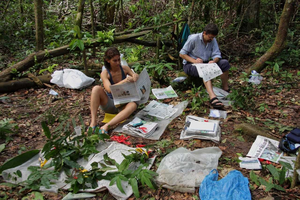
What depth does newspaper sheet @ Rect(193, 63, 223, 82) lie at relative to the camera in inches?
149

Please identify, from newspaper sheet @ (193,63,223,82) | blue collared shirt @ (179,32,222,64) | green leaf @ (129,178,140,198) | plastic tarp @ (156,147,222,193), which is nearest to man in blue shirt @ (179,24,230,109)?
blue collared shirt @ (179,32,222,64)

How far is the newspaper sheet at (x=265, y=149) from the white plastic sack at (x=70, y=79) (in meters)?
3.02

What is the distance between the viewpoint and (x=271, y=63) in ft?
15.8

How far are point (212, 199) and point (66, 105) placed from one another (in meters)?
2.77

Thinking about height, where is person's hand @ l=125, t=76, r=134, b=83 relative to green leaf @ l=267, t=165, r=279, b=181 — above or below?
above

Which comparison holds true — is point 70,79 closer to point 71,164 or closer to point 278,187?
point 71,164

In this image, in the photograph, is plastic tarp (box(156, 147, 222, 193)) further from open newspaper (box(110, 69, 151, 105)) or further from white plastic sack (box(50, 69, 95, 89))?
white plastic sack (box(50, 69, 95, 89))

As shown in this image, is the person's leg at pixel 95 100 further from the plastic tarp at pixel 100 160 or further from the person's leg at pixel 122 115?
the plastic tarp at pixel 100 160

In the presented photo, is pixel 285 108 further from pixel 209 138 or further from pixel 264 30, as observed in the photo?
pixel 264 30

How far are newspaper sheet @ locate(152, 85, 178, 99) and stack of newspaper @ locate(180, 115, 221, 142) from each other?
98 centimetres

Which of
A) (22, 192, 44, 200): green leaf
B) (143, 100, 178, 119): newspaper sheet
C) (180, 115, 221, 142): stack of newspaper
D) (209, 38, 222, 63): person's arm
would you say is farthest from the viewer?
(209, 38, 222, 63): person's arm

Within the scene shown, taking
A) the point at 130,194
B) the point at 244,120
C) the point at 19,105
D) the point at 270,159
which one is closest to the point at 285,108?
the point at 244,120

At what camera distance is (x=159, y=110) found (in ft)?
11.8

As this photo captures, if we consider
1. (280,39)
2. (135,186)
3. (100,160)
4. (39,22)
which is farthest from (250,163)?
(39,22)
